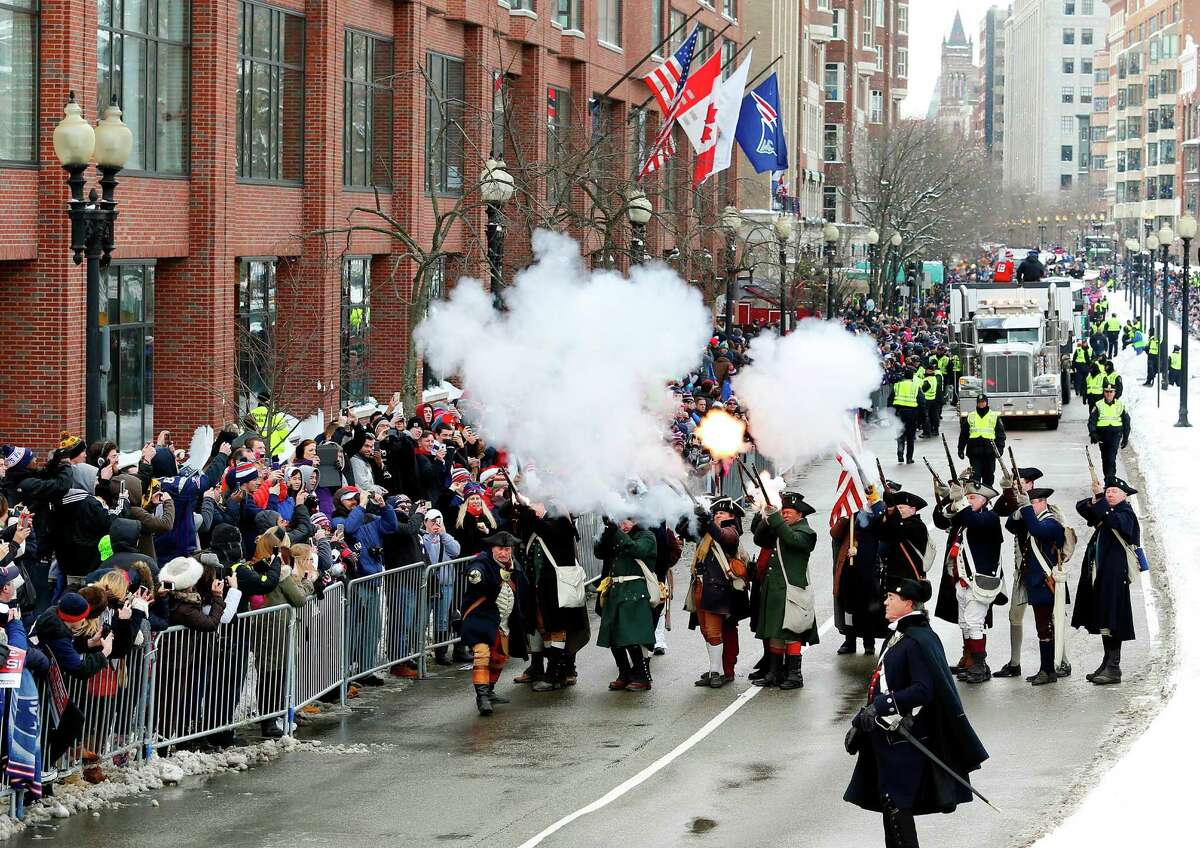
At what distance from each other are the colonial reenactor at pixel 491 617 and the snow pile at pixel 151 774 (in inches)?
48.7

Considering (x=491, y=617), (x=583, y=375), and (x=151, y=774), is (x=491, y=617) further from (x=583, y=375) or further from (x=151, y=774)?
(x=151, y=774)

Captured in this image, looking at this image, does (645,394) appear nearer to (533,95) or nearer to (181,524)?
(181,524)

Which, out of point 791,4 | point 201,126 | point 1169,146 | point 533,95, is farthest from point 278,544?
point 1169,146

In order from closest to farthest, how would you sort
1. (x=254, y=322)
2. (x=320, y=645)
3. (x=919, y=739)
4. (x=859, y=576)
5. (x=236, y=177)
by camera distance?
(x=919, y=739) < (x=320, y=645) < (x=859, y=576) < (x=236, y=177) < (x=254, y=322)

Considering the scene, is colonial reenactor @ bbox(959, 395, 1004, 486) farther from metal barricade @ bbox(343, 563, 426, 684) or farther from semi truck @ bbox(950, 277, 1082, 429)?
metal barricade @ bbox(343, 563, 426, 684)

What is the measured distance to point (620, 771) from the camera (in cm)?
1270

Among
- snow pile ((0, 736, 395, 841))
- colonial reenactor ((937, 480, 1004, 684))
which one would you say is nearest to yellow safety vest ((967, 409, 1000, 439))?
colonial reenactor ((937, 480, 1004, 684))

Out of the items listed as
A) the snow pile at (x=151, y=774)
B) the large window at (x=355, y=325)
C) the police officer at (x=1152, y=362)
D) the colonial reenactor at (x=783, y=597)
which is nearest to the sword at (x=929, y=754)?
the snow pile at (x=151, y=774)

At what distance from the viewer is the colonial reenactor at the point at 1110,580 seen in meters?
15.5

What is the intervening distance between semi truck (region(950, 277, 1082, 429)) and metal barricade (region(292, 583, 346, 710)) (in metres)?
28.7

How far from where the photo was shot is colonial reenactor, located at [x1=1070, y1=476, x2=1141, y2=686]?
15508 millimetres

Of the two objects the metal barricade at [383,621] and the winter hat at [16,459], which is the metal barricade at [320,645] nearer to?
the metal barricade at [383,621]

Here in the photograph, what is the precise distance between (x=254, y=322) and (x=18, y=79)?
7426mm

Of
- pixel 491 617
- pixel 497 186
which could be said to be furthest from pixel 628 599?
→ pixel 497 186
